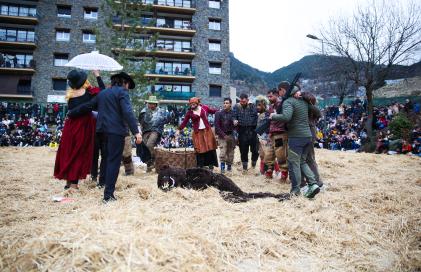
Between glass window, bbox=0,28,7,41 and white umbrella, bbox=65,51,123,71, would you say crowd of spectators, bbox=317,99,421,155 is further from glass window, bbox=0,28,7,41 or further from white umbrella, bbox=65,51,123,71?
glass window, bbox=0,28,7,41

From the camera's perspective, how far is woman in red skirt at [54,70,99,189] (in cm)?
500

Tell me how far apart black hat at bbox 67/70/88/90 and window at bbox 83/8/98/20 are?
31226 mm

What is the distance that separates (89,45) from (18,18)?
698 centimetres

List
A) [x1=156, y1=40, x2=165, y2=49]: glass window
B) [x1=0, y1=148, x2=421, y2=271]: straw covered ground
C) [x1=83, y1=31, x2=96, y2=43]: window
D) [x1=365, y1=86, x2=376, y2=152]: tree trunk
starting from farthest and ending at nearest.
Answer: [x1=156, y1=40, x2=165, y2=49]: glass window → [x1=83, y1=31, x2=96, y2=43]: window → [x1=365, y1=86, x2=376, y2=152]: tree trunk → [x1=0, y1=148, x2=421, y2=271]: straw covered ground

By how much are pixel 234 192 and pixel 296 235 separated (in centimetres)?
193

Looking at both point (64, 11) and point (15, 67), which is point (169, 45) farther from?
point (15, 67)

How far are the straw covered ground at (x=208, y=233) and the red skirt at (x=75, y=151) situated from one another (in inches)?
14.9

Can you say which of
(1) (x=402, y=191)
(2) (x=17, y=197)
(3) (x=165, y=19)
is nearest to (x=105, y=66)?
(2) (x=17, y=197)

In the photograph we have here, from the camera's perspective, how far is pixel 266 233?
10.5 ft

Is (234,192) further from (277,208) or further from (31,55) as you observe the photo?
(31,55)

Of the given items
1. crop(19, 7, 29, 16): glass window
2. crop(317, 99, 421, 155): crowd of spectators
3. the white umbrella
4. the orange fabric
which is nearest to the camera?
the white umbrella

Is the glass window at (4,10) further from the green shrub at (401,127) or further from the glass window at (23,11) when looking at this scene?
the green shrub at (401,127)

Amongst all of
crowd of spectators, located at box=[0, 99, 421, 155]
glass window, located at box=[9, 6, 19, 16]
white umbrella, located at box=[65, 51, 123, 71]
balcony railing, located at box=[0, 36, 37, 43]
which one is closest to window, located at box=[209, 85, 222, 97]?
crowd of spectators, located at box=[0, 99, 421, 155]

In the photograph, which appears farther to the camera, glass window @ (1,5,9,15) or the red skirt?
glass window @ (1,5,9,15)
